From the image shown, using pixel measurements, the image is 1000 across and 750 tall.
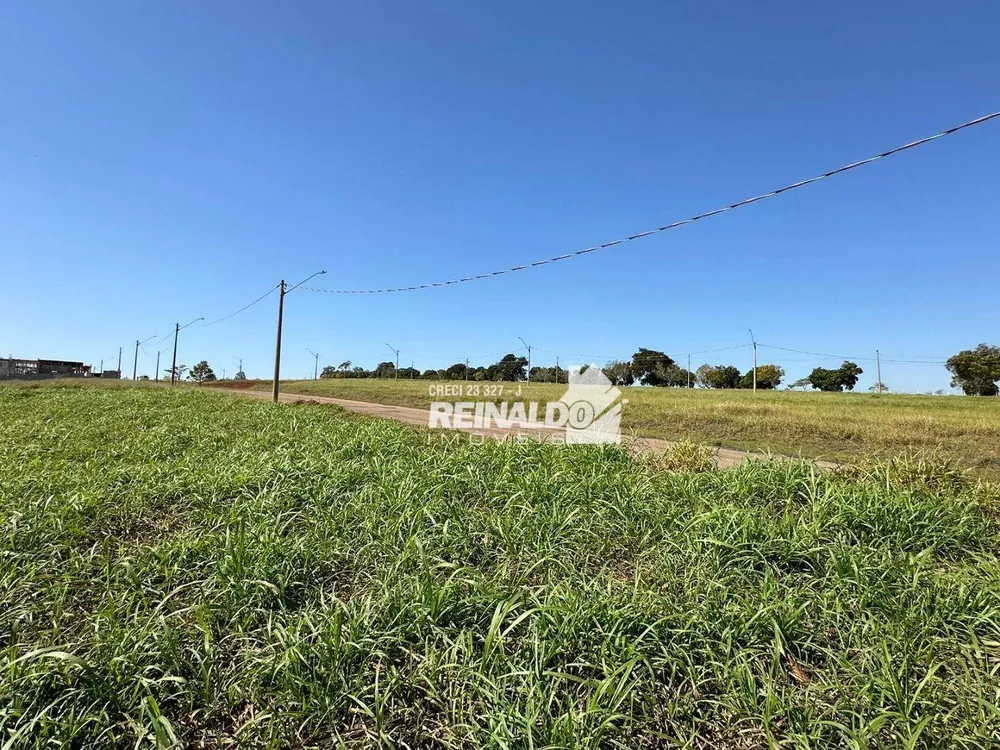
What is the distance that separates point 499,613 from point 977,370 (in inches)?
2830

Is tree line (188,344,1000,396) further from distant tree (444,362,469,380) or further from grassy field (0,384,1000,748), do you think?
grassy field (0,384,1000,748)

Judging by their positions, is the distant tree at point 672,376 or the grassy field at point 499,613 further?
the distant tree at point 672,376

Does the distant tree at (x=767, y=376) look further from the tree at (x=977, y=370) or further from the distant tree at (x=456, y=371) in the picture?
the distant tree at (x=456, y=371)

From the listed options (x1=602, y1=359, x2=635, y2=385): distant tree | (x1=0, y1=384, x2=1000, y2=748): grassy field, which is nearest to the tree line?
(x1=602, y1=359, x2=635, y2=385): distant tree

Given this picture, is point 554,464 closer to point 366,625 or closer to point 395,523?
point 395,523

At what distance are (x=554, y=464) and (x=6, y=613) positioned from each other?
4.17 meters

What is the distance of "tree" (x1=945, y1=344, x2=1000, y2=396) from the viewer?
49000 millimetres

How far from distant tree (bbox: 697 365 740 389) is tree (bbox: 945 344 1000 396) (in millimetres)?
27312

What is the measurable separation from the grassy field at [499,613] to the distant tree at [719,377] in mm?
81335

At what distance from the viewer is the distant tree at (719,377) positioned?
255 ft

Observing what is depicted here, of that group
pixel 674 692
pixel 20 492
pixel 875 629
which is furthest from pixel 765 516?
pixel 20 492

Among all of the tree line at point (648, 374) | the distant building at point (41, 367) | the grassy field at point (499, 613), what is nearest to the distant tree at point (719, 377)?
the tree line at point (648, 374)

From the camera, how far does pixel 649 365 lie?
272ft

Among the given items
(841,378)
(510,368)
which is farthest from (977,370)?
(510,368)
